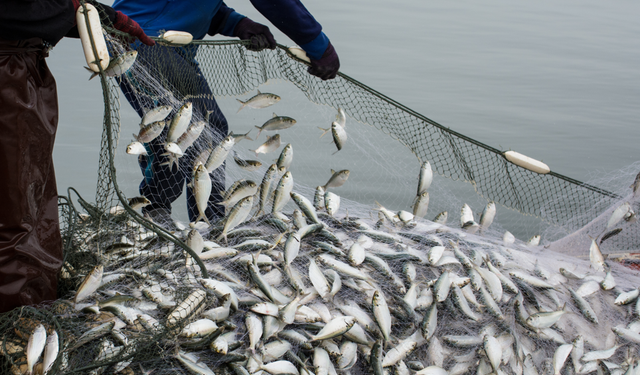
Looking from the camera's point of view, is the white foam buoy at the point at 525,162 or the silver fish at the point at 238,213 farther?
the white foam buoy at the point at 525,162

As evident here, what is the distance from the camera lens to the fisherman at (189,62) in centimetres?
325

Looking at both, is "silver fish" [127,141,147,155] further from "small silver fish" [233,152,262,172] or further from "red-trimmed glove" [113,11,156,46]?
"small silver fish" [233,152,262,172]

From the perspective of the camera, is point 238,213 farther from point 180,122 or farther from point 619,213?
point 619,213

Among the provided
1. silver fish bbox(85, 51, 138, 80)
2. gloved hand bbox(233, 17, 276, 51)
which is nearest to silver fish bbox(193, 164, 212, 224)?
silver fish bbox(85, 51, 138, 80)

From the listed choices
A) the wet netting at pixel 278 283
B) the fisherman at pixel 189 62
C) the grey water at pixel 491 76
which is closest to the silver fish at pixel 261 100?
the wet netting at pixel 278 283

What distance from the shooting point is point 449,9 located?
16.0 m

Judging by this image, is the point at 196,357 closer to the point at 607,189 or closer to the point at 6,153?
the point at 6,153

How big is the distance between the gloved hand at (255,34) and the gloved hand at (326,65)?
302mm

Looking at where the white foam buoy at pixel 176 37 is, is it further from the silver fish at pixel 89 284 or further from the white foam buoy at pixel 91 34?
the silver fish at pixel 89 284

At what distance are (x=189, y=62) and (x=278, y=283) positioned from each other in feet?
5.60

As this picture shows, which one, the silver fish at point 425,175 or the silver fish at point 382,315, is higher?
the silver fish at point 425,175

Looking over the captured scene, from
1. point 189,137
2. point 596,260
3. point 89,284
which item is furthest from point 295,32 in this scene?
point 596,260

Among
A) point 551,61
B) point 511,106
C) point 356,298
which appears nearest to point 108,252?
point 356,298

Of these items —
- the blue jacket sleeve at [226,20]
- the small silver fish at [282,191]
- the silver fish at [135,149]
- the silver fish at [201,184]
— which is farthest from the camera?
the blue jacket sleeve at [226,20]
